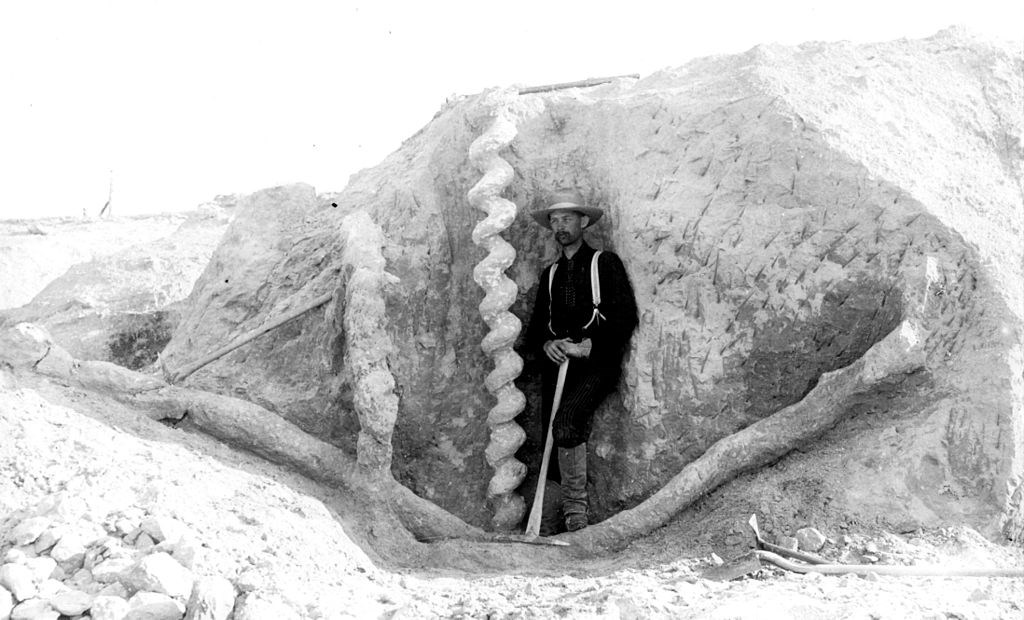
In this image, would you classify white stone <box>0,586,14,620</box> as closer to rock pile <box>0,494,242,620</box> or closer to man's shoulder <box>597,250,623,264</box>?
rock pile <box>0,494,242,620</box>

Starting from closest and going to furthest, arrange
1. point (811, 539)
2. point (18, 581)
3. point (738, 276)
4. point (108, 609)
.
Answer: point (108, 609) < point (18, 581) < point (811, 539) < point (738, 276)

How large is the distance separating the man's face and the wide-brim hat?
3cm

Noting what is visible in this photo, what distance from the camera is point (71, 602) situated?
3100 millimetres

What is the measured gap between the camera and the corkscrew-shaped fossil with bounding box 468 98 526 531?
524 centimetres

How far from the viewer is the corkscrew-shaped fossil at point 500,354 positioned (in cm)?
524

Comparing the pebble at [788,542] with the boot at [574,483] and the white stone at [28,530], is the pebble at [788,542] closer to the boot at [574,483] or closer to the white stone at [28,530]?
the boot at [574,483]

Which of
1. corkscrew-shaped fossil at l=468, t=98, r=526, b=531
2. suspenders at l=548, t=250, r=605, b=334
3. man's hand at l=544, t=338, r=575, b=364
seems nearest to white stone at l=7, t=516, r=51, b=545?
corkscrew-shaped fossil at l=468, t=98, r=526, b=531

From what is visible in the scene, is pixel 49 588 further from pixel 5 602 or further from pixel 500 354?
pixel 500 354

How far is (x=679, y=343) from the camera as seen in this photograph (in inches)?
196

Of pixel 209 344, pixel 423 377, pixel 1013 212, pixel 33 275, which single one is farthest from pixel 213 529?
pixel 33 275

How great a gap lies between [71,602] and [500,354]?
264cm

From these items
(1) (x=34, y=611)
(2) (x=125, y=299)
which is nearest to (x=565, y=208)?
(1) (x=34, y=611)

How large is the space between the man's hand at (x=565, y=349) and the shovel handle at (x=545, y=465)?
1.6 inches

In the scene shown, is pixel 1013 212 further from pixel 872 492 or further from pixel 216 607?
pixel 216 607
